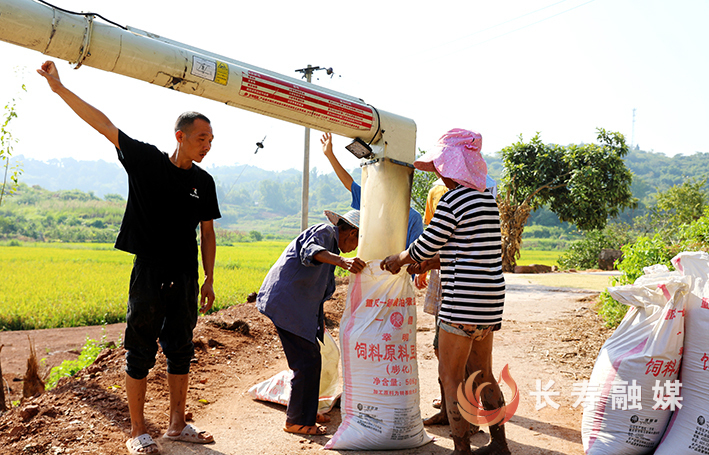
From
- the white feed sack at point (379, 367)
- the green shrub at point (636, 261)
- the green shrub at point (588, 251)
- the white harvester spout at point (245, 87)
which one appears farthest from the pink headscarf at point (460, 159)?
the green shrub at point (588, 251)

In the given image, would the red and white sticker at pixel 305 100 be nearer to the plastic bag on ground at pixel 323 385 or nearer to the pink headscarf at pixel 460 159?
the pink headscarf at pixel 460 159

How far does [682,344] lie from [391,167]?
1920 mm

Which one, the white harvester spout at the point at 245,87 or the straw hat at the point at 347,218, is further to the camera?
the straw hat at the point at 347,218

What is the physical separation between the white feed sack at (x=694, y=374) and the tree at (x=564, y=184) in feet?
43.2

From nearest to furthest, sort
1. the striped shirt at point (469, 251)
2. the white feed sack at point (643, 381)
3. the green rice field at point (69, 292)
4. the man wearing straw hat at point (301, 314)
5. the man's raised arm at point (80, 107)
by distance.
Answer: the man's raised arm at point (80, 107) < the striped shirt at point (469, 251) < the white feed sack at point (643, 381) < the man wearing straw hat at point (301, 314) < the green rice field at point (69, 292)

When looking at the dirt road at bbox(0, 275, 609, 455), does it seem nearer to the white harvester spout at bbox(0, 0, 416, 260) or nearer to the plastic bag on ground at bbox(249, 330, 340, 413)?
the plastic bag on ground at bbox(249, 330, 340, 413)

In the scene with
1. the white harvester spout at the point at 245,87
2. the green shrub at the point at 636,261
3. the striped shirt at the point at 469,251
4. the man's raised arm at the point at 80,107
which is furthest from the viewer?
the green shrub at the point at 636,261

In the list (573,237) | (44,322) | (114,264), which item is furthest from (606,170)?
(573,237)

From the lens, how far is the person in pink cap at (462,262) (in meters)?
2.51

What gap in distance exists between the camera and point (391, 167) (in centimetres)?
317

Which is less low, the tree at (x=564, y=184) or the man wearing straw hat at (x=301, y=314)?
the tree at (x=564, y=184)

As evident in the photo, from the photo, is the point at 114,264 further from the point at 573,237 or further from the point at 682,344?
the point at 573,237

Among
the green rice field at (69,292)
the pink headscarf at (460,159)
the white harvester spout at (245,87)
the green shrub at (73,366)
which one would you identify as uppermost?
the white harvester spout at (245,87)

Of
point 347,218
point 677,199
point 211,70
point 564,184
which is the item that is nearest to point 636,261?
point 347,218
